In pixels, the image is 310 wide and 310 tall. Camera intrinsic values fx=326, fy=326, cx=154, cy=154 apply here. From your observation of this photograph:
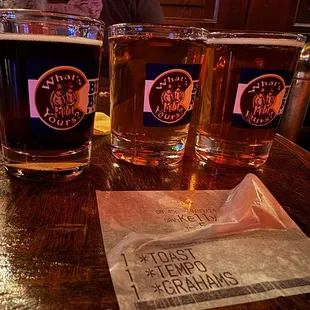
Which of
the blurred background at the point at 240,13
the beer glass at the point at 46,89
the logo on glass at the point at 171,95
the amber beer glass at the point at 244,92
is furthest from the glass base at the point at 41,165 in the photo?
the blurred background at the point at 240,13

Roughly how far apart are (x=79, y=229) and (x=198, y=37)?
0.32 m

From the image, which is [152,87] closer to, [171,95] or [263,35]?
[171,95]

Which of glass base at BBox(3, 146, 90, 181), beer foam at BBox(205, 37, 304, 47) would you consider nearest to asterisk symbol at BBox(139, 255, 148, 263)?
glass base at BBox(3, 146, 90, 181)

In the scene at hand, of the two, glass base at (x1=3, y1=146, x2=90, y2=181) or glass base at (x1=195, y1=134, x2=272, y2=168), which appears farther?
glass base at (x1=195, y1=134, x2=272, y2=168)

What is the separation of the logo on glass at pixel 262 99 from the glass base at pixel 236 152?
0.05 metres

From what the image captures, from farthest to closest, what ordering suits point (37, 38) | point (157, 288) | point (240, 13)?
point (240, 13) → point (37, 38) → point (157, 288)

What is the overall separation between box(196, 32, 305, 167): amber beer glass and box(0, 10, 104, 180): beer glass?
190 millimetres

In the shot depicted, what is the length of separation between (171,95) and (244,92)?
107 millimetres

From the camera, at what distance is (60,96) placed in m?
0.38

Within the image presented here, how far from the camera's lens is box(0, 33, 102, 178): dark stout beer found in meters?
0.37

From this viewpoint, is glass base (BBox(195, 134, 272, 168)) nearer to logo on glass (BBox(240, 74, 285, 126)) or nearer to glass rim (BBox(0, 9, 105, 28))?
logo on glass (BBox(240, 74, 285, 126))

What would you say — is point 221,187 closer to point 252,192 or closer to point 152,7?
point 252,192

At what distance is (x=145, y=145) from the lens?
0.50 meters

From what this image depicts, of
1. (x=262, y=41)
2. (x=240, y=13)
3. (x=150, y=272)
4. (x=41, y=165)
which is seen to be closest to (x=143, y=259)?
(x=150, y=272)
